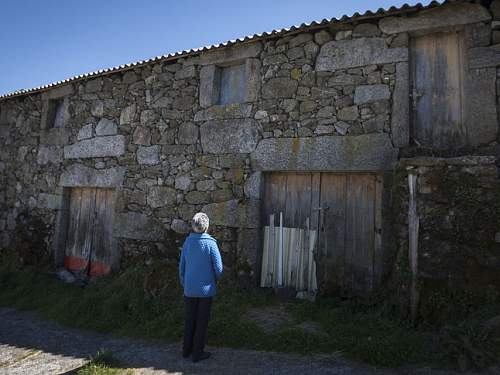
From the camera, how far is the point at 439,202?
3414 millimetres

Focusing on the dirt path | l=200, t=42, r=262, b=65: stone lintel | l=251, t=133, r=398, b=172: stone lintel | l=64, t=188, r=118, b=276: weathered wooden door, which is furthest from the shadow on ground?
l=200, t=42, r=262, b=65: stone lintel

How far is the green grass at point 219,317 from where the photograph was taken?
312 centimetres

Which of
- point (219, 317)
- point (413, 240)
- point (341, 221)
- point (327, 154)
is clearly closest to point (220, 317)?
point (219, 317)

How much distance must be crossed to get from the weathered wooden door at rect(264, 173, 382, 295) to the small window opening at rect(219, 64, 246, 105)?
1.41 metres

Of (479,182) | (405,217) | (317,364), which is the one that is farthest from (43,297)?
(479,182)

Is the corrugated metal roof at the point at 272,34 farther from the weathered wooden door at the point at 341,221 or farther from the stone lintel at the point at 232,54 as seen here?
the weathered wooden door at the point at 341,221

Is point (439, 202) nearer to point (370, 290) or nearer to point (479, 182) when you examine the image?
point (479, 182)

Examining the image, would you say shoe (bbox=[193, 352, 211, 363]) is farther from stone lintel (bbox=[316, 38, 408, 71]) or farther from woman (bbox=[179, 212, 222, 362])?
stone lintel (bbox=[316, 38, 408, 71])

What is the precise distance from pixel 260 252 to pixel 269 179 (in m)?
0.97

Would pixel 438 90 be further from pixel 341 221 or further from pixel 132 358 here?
pixel 132 358

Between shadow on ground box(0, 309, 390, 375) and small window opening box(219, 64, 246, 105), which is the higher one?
small window opening box(219, 64, 246, 105)

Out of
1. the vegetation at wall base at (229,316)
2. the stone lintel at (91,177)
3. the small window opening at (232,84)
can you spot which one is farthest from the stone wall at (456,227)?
the stone lintel at (91,177)

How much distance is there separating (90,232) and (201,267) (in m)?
3.93

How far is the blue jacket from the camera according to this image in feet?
10.5
